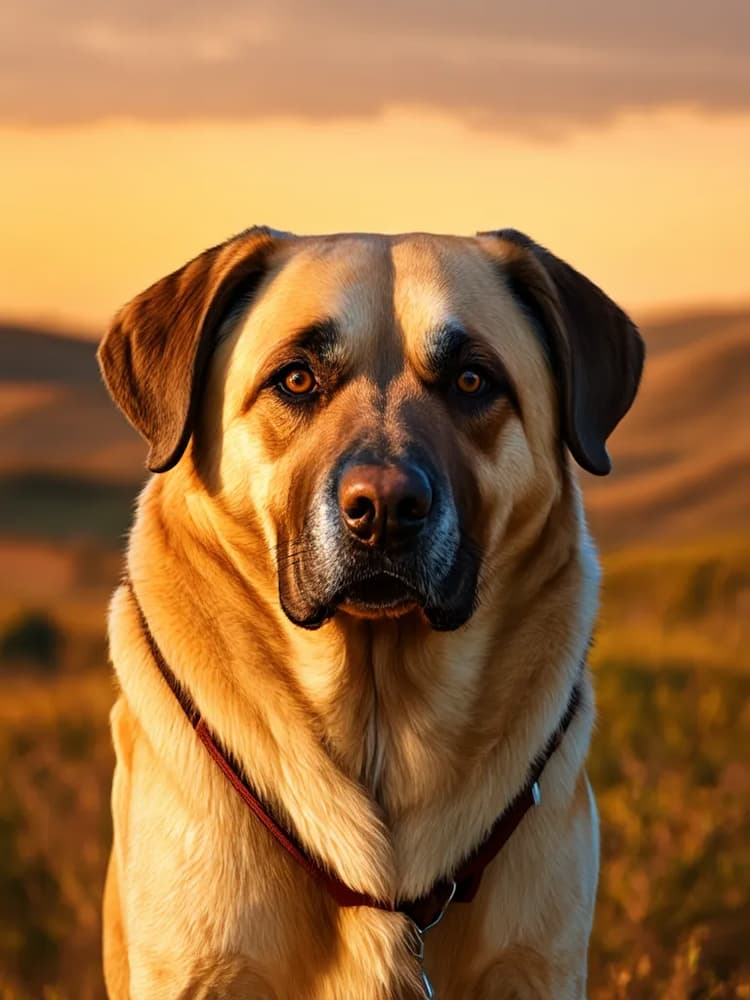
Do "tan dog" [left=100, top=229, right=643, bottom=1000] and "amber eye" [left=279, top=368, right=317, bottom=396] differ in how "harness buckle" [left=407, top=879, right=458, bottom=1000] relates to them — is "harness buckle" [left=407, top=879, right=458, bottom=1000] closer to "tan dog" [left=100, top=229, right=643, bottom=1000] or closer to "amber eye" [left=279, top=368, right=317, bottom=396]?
"tan dog" [left=100, top=229, right=643, bottom=1000]

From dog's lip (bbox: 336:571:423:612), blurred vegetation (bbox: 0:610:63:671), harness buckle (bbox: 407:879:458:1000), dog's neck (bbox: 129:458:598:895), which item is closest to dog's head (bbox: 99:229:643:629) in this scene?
dog's lip (bbox: 336:571:423:612)

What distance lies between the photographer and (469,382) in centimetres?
383

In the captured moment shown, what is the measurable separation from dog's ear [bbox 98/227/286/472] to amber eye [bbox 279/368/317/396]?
0.87 feet

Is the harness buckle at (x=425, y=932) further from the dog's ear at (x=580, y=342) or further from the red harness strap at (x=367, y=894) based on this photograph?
the dog's ear at (x=580, y=342)

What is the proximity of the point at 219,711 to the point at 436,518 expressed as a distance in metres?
0.84

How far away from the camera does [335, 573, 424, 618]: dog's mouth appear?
11.6 feet

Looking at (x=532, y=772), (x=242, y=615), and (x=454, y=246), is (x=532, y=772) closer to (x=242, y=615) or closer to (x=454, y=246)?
(x=242, y=615)

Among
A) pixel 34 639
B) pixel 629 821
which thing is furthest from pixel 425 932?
pixel 34 639

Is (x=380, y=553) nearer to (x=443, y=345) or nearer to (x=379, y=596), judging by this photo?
(x=379, y=596)

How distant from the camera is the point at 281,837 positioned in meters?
3.78

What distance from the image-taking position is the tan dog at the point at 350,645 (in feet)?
12.2

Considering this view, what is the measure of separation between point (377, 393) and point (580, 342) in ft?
2.24

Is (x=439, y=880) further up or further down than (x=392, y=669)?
further down

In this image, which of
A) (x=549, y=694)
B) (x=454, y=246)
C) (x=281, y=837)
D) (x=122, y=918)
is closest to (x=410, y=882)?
(x=281, y=837)
